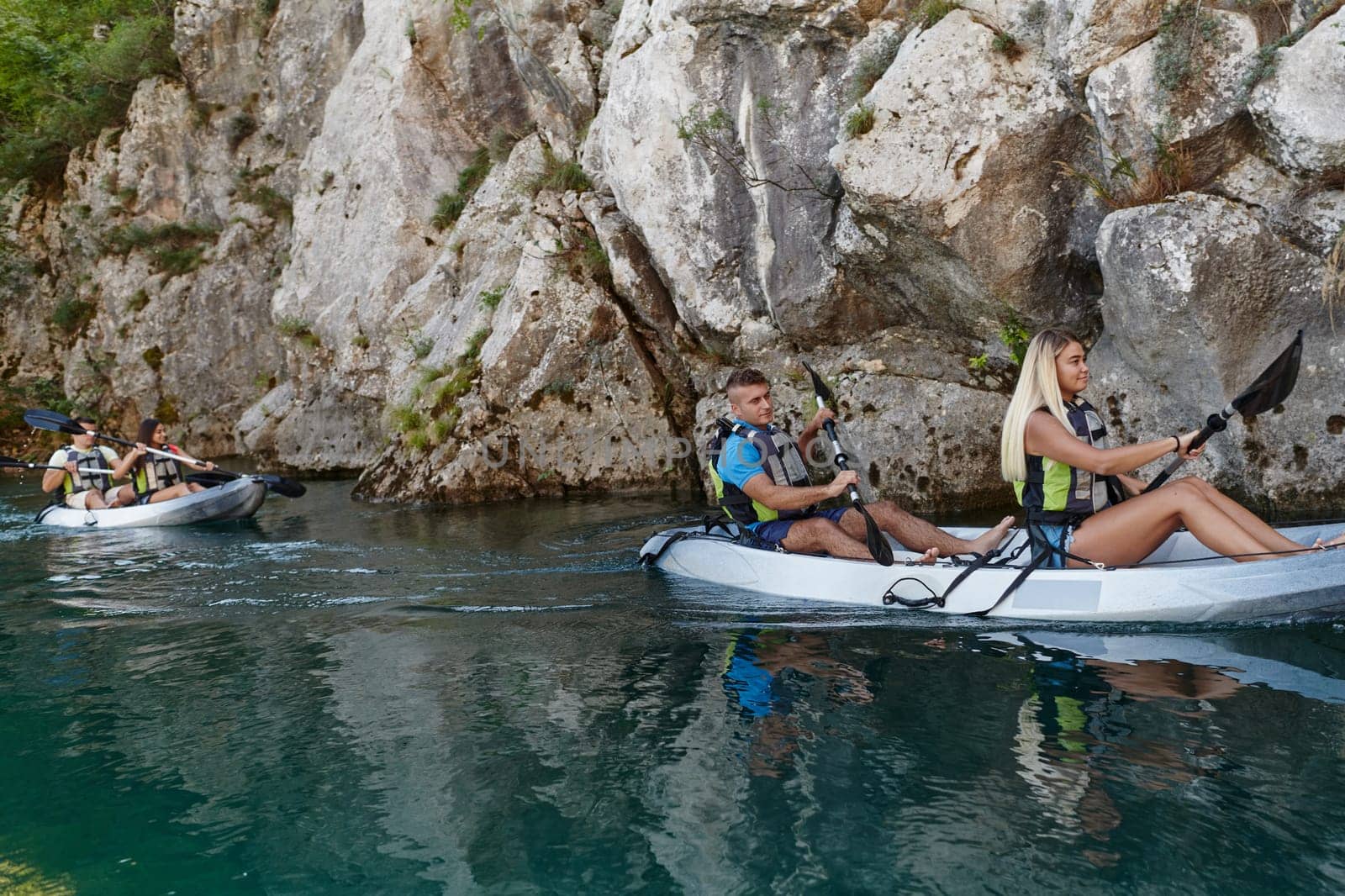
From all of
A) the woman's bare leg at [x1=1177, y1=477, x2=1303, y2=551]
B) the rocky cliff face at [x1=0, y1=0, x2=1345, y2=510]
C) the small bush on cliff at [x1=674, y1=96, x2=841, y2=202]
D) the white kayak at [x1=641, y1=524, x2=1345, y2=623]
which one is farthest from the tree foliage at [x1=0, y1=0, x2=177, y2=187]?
the woman's bare leg at [x1=1177, y1=477, x2=1303, y2=551]

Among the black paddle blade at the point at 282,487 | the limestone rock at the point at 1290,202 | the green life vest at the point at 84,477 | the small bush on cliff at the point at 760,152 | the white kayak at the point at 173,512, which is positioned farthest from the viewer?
the green life vest at the point at 84,477

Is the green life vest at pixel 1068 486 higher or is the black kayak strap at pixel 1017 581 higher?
the green life vest at pixel 1068 486

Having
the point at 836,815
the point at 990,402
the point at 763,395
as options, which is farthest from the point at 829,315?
the point at 836,815

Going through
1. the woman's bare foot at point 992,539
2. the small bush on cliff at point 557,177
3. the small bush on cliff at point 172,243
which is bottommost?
the woman's bare foot at point 992,539

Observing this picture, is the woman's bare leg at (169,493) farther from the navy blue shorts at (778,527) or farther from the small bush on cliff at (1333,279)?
the small bush on cliff at (1333,279)

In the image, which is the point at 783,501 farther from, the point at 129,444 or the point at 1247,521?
→ the point at 129,444

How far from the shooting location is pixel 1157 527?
5.20 m

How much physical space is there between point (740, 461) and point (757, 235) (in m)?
4.93

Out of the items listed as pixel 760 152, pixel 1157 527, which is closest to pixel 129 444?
pixel 760 152

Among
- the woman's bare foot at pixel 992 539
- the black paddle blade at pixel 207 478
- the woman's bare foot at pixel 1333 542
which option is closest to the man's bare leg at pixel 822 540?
the woman's bare foot at pixel 992 539

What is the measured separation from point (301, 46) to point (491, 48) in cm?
578

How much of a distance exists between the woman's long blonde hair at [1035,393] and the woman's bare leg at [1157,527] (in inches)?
19.8

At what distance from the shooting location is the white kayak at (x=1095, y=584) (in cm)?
489

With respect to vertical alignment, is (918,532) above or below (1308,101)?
below
